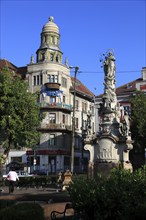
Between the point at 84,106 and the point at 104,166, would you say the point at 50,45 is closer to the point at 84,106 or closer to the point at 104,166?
the point at 84,106

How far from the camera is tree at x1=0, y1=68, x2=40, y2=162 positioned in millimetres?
39616

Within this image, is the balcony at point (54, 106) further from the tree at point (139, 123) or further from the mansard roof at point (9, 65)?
the tree at point (139, 123)

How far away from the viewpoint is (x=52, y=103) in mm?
62000

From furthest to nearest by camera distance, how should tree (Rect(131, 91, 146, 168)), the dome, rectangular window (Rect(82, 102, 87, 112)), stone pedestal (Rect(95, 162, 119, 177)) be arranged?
rectangular window (Rect(82, 102, 87, 112))
the dome
tree (Rect(131, 91, 146, 168))
stone pedestal (Rect(95, 162, 119, 177))

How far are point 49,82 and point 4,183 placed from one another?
3135 centimetres

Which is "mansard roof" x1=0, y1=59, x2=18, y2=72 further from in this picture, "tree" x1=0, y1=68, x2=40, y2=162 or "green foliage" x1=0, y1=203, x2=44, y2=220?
"green foliage" x1=0, y1=203, x2=44, y2=220

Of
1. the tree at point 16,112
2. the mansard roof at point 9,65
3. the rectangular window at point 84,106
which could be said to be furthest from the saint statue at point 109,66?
the rectangular window at point 84,106

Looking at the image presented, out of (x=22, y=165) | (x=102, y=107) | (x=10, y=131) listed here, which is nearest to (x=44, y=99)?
(x=22, y=165)

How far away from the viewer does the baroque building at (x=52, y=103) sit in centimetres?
6078

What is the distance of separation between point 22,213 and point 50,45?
5700 cm

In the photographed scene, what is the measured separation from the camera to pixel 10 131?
1550 inches

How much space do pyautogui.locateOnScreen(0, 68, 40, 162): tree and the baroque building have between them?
719 inches

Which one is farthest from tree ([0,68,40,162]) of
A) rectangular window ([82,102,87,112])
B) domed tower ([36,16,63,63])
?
rectangular window ([82,102,87,112])

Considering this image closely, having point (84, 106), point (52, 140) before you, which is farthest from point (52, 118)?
point (84, 106)
